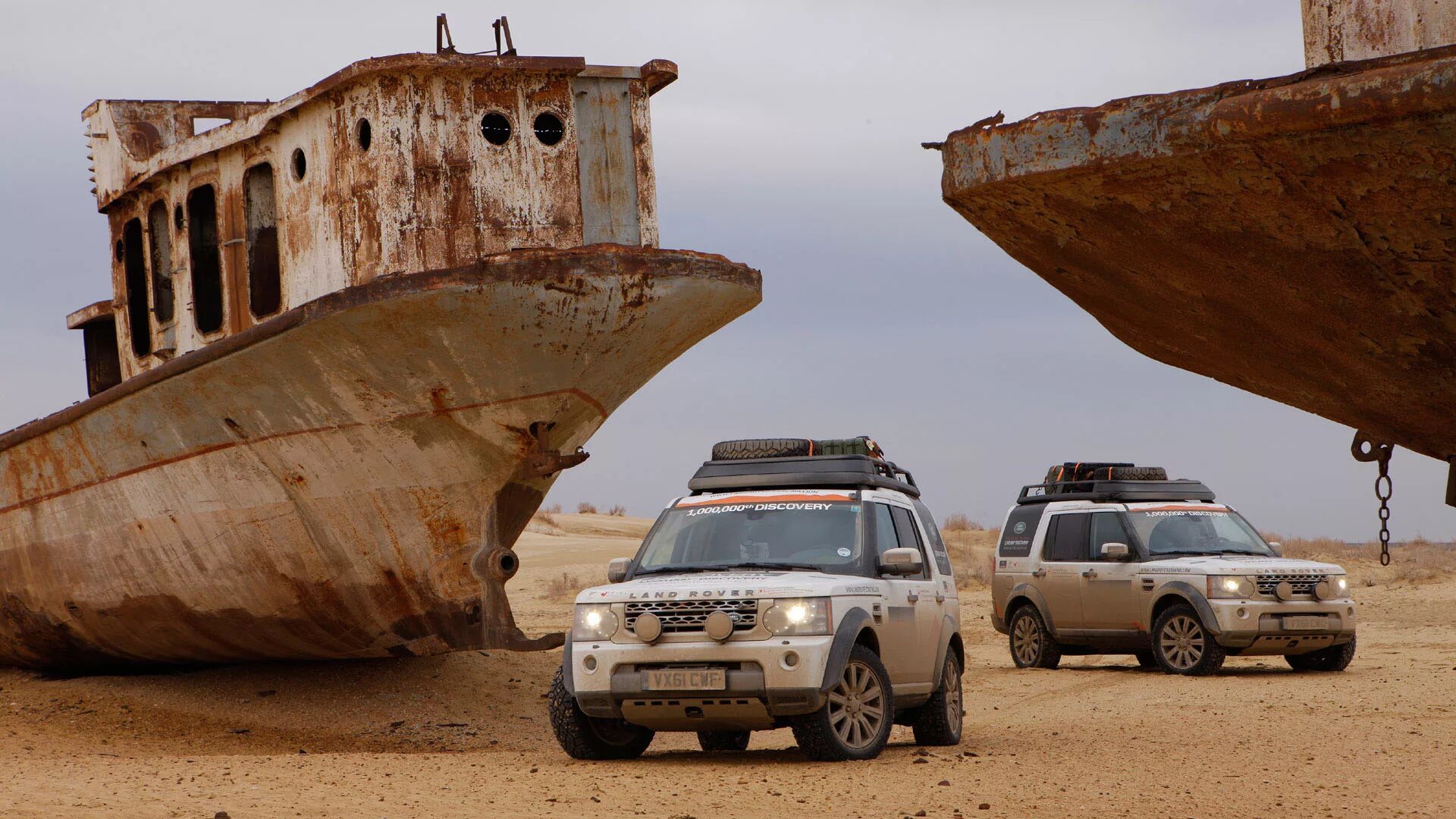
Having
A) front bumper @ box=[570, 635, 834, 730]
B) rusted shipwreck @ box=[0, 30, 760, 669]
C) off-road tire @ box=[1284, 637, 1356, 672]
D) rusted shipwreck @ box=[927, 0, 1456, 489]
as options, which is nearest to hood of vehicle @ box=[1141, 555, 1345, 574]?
off-road tire @ box=[1284, 637, 1356, 672]

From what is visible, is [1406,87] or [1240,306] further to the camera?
[1240,306]

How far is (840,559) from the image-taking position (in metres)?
9.95

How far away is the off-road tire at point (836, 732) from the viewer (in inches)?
353

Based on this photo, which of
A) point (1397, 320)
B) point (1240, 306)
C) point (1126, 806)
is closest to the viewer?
point (1397, 320)

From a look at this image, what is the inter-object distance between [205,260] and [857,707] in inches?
333

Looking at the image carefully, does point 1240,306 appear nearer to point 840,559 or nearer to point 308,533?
point 840,559

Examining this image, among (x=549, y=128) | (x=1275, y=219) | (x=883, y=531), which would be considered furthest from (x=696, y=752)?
(x=1275, y=219)

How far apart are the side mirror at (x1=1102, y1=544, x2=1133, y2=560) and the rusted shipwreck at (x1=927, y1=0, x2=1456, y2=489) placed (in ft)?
38.6

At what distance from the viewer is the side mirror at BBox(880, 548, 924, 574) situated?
9633 mm

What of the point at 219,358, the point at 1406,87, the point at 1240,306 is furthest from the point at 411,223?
the point at 1406,87

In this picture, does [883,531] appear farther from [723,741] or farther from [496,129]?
[496,129]

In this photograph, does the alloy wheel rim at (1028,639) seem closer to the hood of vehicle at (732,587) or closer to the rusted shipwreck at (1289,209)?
the hood of vehicle at (732,587)

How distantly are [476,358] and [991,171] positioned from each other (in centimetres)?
850

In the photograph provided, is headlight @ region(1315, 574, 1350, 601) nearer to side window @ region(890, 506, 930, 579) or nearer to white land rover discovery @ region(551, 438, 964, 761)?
white land rover discovery @ region(551, 438, 964, 761)
